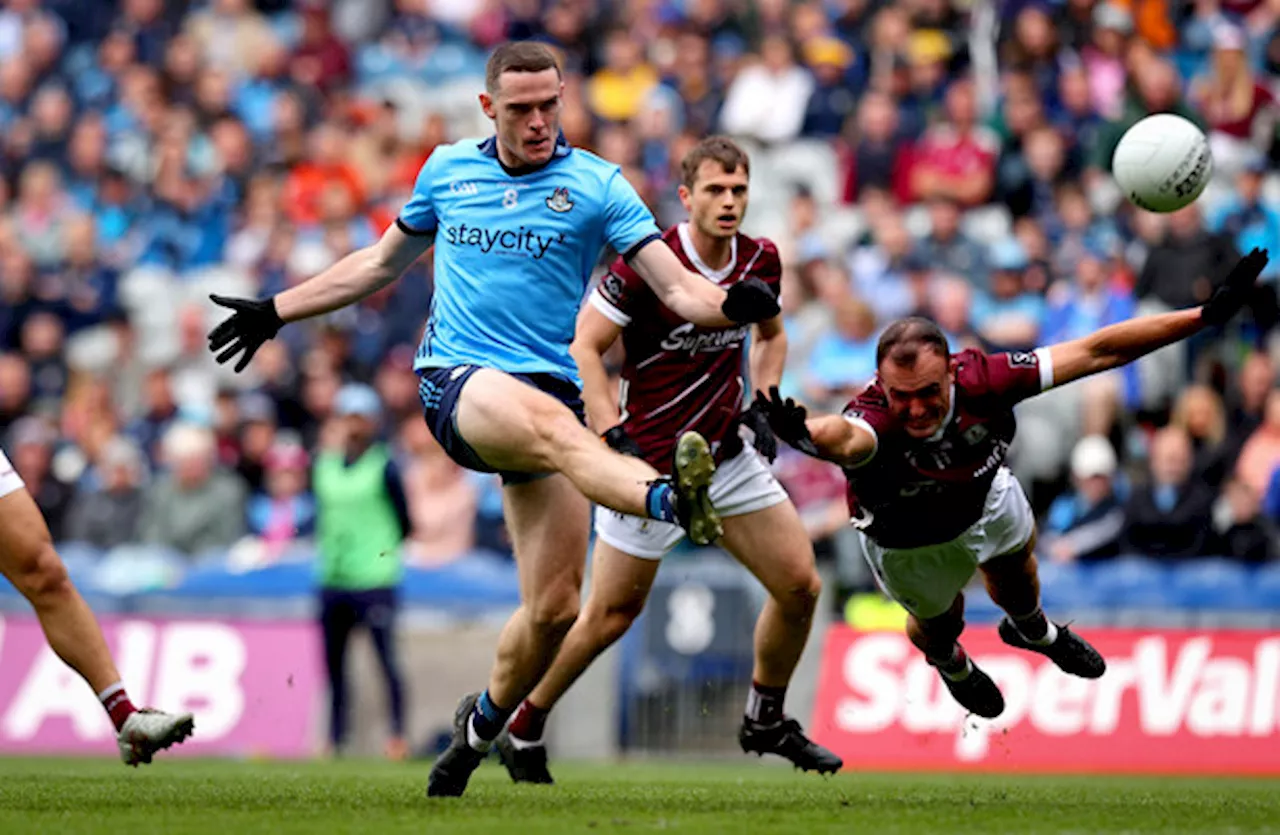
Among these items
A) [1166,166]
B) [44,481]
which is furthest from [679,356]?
[44,481]

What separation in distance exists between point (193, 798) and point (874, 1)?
13.4 metres

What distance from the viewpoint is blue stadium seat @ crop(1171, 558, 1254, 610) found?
47.2 ft

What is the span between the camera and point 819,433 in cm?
834

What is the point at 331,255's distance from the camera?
64.8 ft

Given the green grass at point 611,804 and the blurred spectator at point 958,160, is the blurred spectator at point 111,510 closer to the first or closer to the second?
the green grass at point 611,804

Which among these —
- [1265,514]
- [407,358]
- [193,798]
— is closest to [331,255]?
[407,358]

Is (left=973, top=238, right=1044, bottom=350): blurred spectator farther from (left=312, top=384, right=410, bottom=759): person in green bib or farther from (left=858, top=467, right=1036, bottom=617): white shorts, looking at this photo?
(left=858, top=467, right=1036, bottom=617): white shorts

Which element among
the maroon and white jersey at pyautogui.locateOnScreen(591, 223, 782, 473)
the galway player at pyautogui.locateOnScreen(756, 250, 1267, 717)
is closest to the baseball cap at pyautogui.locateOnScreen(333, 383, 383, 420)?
the maroon and white jersey at pyautogui.locateOnScreen(591, 223, 782, 473)

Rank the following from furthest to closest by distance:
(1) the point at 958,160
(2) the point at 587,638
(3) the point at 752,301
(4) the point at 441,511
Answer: (1) the point at 958,160
(4) the point at 441,511
(2) the point at 587,638
(3) the point at 752,301

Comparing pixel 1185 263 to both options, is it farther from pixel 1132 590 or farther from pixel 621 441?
pixel 621 441

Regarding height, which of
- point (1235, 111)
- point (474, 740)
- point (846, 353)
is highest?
point (1235, 111)

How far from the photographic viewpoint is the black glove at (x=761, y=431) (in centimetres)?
859

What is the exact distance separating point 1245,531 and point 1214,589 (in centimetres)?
59

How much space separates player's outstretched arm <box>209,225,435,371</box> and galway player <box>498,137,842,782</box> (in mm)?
1444
